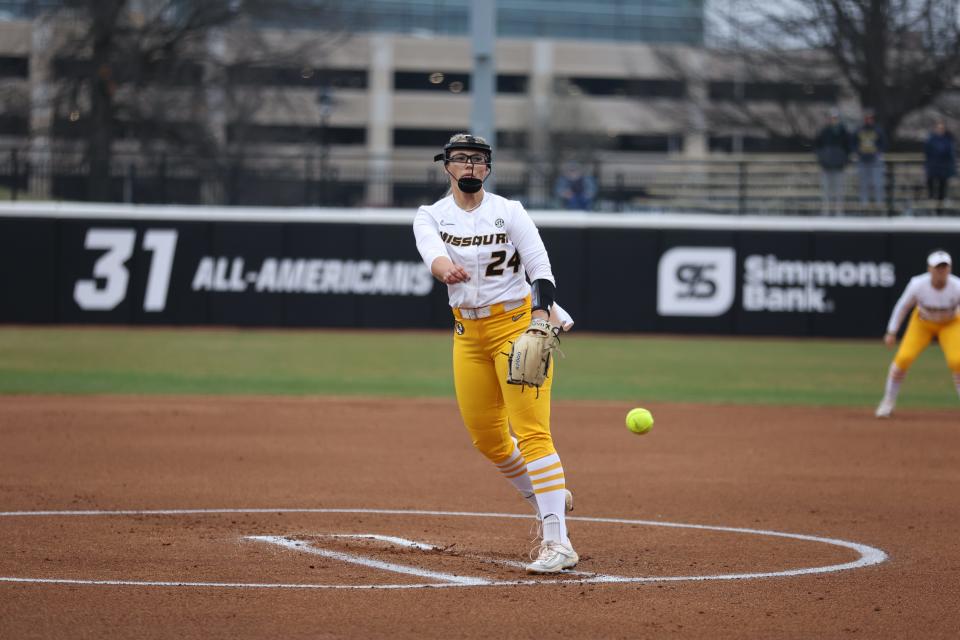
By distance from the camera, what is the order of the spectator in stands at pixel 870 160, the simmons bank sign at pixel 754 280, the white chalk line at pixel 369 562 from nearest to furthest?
the white chalk line at pixel 369 562, the simmons bank sign at pixel 754 280, the spectator in stands at pixel 870 160

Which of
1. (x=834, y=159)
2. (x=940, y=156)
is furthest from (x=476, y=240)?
(x=940, y=156)

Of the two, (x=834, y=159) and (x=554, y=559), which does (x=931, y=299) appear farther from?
(x=834, y=159)

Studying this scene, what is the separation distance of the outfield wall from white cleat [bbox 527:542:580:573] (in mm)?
20835

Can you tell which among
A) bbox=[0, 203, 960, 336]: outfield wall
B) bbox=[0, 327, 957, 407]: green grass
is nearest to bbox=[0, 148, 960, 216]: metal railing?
bbox=[0, 203, 960, 336]: outfield wall

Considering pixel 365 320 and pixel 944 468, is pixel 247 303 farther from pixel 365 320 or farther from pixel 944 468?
pixel 944 468

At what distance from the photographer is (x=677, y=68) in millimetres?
40094

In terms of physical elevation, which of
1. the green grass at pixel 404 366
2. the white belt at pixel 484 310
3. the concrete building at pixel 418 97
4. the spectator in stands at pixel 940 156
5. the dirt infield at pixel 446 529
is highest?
the concrete building at pixel 418 97

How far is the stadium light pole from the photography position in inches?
1029

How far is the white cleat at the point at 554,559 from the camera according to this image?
7.18 metres

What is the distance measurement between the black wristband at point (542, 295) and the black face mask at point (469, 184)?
2.17 feet

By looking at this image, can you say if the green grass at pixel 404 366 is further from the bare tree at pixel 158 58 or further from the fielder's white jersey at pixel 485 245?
the fielder's white jersey at pixel 485 245

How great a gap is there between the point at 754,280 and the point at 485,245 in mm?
21451

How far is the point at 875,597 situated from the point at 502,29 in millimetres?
77171

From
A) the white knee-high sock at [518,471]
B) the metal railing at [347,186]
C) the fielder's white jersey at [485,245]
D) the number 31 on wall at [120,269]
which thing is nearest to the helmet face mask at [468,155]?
the fielder's white jersey at [485,245]
